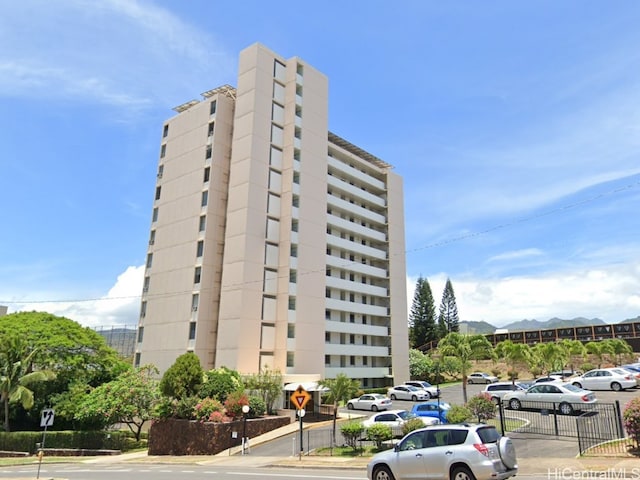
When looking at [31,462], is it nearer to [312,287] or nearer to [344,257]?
[312,287]

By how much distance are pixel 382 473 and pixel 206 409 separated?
841 inches

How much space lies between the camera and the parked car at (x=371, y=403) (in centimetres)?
4094

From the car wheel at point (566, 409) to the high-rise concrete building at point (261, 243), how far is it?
22514mm

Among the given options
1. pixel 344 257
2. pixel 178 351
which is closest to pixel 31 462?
pixel 178 351

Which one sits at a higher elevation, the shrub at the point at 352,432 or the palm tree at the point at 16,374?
the palm tree at the point at 16,374

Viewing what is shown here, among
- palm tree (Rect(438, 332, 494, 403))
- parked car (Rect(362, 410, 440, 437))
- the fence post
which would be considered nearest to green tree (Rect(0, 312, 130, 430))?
parked car (Rect(362, 410, 440, 437))

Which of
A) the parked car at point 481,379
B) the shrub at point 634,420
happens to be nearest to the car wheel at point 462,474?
the shrub at point 634,420

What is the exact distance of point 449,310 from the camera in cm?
10181

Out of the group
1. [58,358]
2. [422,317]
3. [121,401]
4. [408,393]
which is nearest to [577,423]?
[408,393]

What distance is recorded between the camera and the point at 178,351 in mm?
47469

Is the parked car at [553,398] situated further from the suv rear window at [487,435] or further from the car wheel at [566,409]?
the suv rear window at [487,435]

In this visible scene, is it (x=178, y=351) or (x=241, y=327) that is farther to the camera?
(x=178, y=351)

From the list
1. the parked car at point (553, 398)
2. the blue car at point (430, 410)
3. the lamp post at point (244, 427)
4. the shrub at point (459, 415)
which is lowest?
the lamp post at point (244, 427)

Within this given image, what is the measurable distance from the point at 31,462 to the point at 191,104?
4016 centimetres
